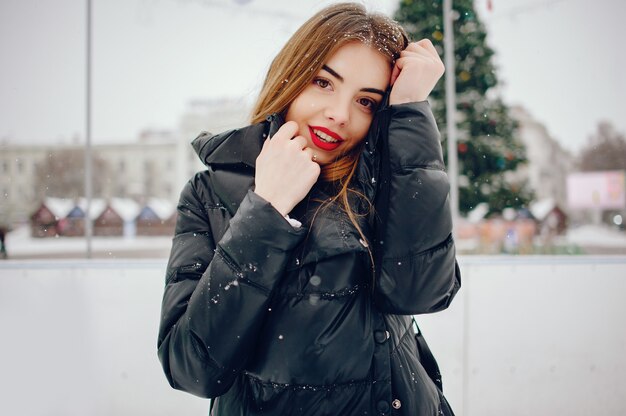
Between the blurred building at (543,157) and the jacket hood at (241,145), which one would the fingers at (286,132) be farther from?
the blurred building at (543,157)

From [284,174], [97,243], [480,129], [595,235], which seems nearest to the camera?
[284,174]

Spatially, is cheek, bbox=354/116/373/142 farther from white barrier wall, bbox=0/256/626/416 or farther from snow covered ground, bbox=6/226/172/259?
snow covered ground, bbox=6/226/172/259

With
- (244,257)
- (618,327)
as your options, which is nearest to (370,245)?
(244,257)

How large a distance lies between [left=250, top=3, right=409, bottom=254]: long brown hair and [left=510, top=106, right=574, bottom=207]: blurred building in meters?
11.7

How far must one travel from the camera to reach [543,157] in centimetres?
1911

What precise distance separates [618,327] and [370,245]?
2.61m

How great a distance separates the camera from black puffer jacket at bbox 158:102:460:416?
0.74 m

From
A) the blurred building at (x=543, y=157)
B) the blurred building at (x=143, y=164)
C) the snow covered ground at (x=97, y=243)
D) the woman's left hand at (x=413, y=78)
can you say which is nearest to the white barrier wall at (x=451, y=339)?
the woman's left hand at (x=413, y=78)

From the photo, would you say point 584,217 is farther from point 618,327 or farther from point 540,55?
A: point 618,327

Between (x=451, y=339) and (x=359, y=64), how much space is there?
2116mm

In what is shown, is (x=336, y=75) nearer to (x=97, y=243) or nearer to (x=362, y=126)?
(x=362, y=126)

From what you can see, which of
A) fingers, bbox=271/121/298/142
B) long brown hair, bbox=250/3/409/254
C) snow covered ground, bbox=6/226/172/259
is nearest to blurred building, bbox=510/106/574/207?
long brown hair, bbox=250/3/409/254

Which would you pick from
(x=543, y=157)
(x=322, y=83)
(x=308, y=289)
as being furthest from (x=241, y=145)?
(x=543, y=157)

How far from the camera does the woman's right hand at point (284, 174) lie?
78 cm
